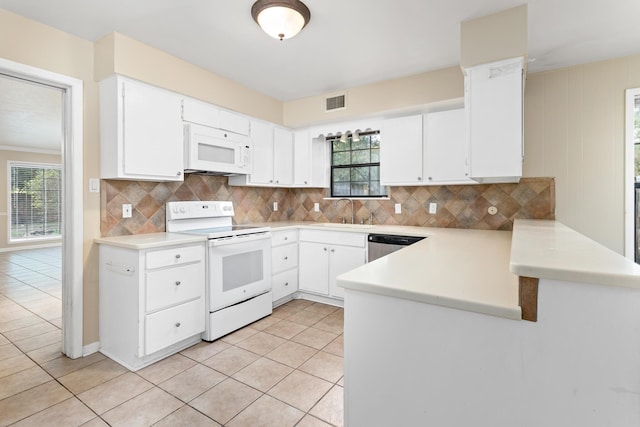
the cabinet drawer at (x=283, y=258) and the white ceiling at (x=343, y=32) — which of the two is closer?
the white ceiling at (x=343, y=32)

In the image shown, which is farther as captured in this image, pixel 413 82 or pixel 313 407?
pixel 413 82

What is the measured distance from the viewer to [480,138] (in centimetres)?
220

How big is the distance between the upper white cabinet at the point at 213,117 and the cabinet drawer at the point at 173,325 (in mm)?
1684

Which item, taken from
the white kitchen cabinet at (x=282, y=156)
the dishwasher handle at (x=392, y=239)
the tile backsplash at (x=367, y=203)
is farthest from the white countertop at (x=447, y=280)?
the white kitchen cabinet at (x=282, y=156)

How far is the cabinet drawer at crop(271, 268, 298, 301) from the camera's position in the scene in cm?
348

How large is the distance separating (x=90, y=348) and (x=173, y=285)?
0.86 m

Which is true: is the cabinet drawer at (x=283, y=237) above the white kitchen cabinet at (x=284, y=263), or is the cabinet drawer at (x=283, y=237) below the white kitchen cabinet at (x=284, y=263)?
above

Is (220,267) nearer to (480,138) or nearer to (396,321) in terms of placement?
(396,321)

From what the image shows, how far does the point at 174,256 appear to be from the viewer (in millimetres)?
2439

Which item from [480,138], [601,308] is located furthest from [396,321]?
[480,138]

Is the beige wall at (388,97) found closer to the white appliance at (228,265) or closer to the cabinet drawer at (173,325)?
the white appliance at (228,265)

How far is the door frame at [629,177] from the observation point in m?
2.69

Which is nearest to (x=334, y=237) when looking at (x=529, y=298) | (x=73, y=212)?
(x=73, y=212)

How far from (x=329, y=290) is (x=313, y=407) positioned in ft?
5.80
